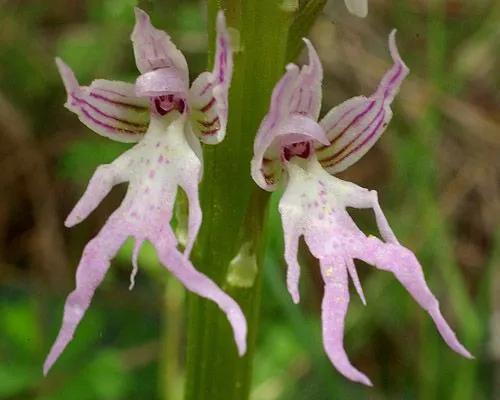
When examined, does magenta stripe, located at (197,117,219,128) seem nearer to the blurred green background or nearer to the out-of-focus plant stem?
the out-of-focus plant stem

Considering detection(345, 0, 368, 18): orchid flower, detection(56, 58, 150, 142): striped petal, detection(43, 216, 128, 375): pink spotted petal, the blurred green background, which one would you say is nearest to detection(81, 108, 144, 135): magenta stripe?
detection(56, 58, 150, 142): striped petal

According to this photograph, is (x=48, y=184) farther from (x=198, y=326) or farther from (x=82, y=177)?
(x=198, y=326)

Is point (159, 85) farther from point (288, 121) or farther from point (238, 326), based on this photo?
point (238, 326)

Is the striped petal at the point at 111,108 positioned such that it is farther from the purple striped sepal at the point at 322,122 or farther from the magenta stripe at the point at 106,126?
the purple striped sepal at the point at 322,122

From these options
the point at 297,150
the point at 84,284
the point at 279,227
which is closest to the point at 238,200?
the point at 297,150

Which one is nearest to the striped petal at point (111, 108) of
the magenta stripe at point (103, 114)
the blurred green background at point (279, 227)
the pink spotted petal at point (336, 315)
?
the magenta stripe at point (103, 114)

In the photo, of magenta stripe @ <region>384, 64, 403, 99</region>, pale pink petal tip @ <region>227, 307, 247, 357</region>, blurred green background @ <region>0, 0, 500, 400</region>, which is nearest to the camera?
pale pink petal tip @ <region>227, 307, 247, 357</region>
